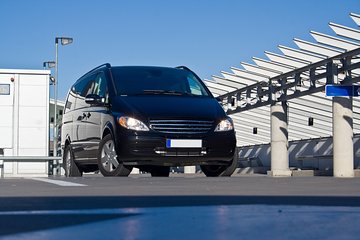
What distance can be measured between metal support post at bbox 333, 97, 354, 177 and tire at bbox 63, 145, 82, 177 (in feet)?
51.8

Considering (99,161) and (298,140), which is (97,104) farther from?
(298,140)

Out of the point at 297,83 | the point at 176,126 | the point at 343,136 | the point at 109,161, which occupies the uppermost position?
A: the point at 297,83

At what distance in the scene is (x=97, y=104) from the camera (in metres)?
12.3

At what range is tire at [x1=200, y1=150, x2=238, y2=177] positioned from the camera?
12.2 m

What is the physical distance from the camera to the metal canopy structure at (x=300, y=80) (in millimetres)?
27891

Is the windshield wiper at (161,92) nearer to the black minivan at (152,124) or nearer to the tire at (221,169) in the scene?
the black minivan at (152,124)

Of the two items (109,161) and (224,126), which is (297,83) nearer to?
(224,126)

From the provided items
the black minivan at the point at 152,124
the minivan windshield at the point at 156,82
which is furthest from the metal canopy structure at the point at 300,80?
the black minivan at the point at 152,124

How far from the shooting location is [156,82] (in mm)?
12414

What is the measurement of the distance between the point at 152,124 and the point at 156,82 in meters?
1.30

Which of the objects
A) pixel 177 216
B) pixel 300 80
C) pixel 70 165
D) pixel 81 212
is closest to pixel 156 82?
pixel 70 165

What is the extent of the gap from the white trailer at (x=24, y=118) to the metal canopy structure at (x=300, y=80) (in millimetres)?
9715

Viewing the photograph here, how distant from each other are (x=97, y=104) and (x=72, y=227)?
8461 mm

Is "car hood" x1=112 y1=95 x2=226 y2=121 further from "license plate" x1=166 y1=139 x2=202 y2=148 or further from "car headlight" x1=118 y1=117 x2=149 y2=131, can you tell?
"license plate" x1=166 y1=139 x2=202 y2=148
